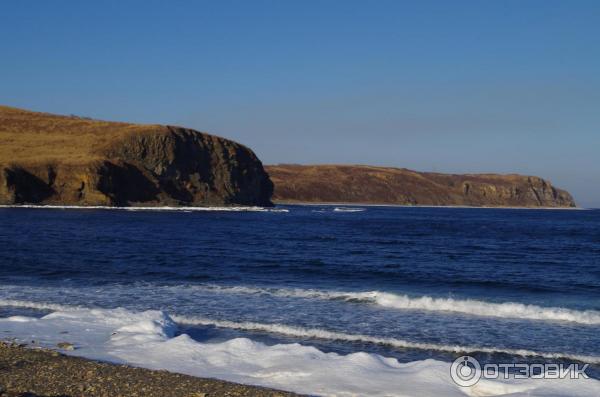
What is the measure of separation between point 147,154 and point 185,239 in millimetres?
67247

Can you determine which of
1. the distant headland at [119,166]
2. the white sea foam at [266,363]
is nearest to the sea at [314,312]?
the white sea foam at [266,363]

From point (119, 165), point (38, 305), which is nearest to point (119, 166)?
point (119, 165)

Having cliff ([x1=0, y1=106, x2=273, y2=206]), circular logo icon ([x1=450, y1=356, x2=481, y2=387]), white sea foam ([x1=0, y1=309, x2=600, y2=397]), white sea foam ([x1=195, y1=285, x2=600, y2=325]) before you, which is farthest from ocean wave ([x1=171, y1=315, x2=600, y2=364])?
cliff ([x1=0, y1=106, x2=273, y2=206])

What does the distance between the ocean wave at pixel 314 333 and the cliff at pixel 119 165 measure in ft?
261

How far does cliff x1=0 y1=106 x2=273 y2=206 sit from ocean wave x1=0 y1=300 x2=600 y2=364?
7941cm

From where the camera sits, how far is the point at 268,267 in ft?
98.9

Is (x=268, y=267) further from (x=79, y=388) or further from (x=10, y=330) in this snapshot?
(x=79, y=388)

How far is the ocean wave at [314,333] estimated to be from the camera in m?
14.0

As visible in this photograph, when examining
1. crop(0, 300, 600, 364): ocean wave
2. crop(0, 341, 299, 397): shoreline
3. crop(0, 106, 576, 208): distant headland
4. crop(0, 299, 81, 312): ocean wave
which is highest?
crop(0, 106, 576, 208): distant headland

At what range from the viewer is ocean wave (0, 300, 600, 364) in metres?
14.0

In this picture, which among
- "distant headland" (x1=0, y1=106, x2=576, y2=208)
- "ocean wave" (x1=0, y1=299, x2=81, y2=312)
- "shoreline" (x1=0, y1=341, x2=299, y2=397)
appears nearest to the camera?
"shoreline" (x1=0, y1=341, x2=299, y2=397)

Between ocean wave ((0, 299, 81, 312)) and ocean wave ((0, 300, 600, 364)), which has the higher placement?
ocean wave ((0, 300, 600, 364))

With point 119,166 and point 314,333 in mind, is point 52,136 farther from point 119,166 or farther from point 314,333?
point 314,333

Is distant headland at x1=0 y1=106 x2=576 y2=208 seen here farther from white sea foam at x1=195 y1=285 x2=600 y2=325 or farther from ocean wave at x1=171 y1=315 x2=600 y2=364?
ocean wave at x1=171 y1=315 x2=600 y2=364
